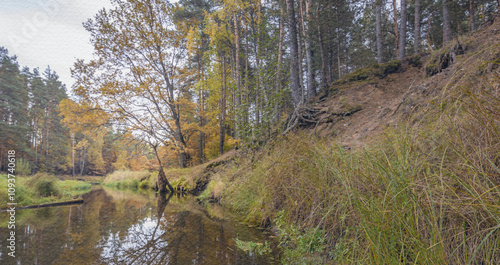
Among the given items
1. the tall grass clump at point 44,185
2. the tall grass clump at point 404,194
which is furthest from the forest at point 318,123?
the tall grass clump at point 44,185

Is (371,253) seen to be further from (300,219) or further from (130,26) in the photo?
(130,26)

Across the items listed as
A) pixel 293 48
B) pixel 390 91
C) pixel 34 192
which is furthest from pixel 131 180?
pixel 390 91

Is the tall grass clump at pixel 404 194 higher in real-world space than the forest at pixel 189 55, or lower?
lower

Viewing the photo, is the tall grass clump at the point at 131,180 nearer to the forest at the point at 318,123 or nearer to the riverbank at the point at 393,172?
the forest at the point at 318,123

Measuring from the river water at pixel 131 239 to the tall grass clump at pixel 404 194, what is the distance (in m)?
0.63

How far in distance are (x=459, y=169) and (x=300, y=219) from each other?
166cm

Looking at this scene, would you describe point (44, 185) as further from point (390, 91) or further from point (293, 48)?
point (390, 91)

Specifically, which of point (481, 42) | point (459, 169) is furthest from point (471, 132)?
point (481, 42)

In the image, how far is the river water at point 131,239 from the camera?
233 centimetres

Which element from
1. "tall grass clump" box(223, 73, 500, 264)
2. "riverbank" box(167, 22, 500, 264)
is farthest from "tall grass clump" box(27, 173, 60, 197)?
"tall grass clump" box(223, 73, 500, 264)

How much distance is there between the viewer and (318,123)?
588cm

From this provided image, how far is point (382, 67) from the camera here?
24.4 ft

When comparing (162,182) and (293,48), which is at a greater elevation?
(293,48)

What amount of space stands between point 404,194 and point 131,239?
11.0ft
